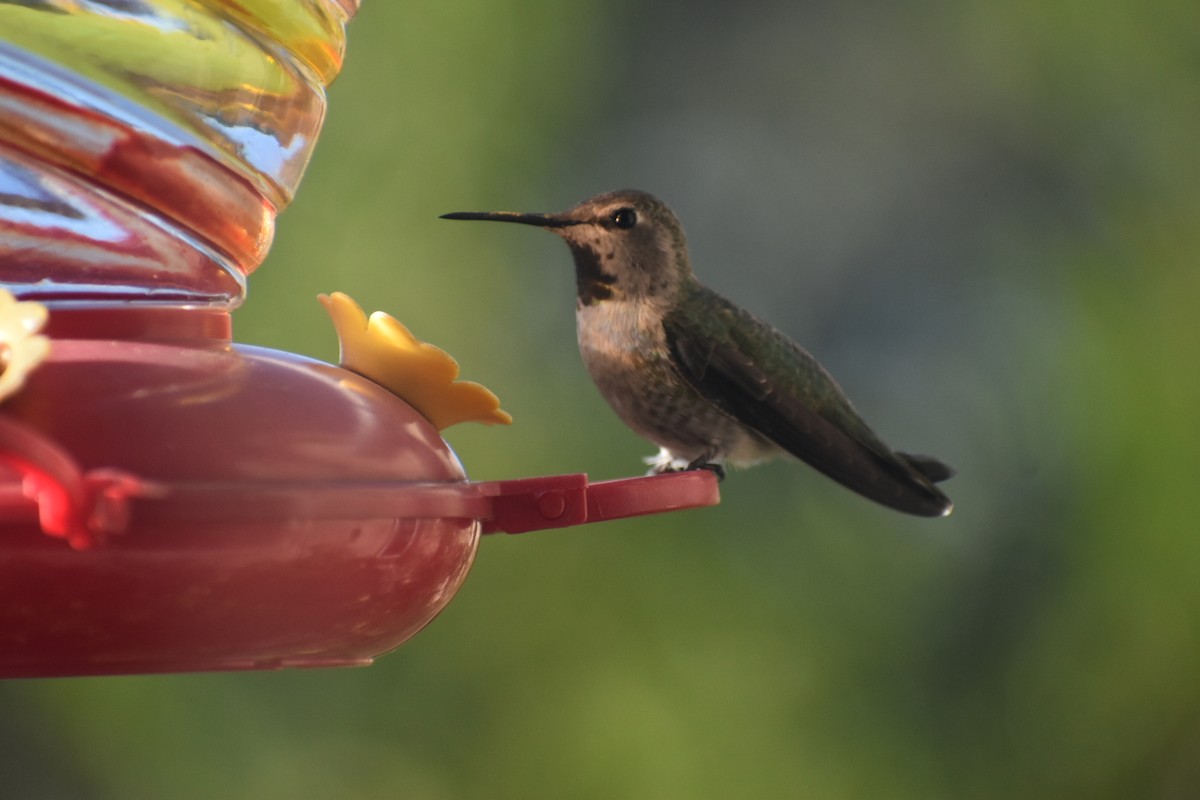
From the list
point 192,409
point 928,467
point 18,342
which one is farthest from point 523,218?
point 18,342

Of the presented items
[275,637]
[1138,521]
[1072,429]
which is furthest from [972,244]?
[275,637]

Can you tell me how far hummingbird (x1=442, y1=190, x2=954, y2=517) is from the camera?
3254 millimetres

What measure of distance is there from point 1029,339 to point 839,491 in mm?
1053

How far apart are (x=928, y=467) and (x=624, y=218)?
89cm

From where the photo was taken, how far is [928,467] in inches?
139

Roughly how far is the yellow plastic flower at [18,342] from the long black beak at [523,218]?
1402 millimetres

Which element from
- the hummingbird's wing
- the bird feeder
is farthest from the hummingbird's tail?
the bird feeder

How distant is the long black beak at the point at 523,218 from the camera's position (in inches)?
114

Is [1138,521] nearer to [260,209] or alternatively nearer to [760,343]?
[760,343]

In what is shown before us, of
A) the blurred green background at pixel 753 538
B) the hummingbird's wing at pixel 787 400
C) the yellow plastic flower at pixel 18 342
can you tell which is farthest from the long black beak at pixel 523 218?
the blurred green background at pixel 753 538

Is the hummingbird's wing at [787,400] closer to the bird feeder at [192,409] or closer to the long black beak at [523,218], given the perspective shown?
the long black beak at [523,218]

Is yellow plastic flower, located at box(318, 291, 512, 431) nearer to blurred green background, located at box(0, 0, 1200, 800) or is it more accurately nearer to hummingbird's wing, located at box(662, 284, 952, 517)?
hummingbird's wing, located at box(662, 284, 952, 517)

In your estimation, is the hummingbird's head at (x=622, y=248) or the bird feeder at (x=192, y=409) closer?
the bird feeder at (x=192, y=409)

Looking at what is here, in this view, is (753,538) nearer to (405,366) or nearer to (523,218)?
(523,218)
